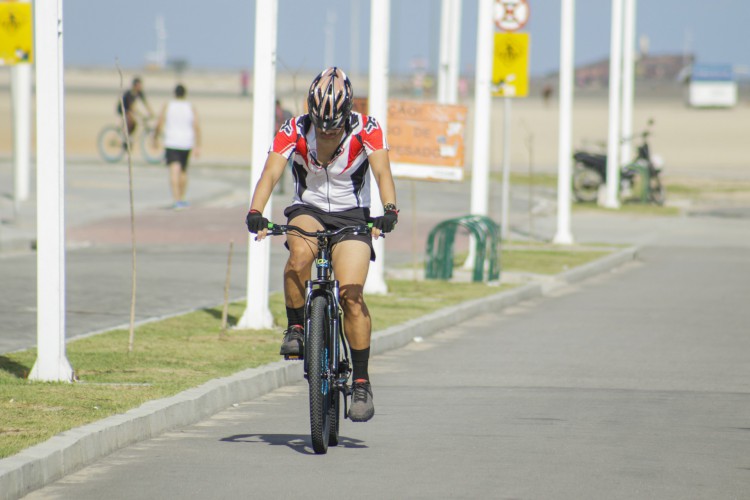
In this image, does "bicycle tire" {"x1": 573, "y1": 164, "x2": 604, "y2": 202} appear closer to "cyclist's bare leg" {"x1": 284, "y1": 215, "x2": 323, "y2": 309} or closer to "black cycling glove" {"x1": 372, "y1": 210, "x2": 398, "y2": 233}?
"cyclist's bare leg" {"x1": 284, "y1": 215, "x2": 323, "y2": 309}

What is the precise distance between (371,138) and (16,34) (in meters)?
13.9

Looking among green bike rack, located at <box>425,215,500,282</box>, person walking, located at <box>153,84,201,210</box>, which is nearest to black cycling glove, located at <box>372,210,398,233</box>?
green bike rack, located at <box>425,215,500,282</box>

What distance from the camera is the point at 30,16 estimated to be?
21172 mm

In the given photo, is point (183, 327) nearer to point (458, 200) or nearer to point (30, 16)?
point (30, 16)

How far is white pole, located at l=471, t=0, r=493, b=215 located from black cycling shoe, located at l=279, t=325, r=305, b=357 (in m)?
10.7

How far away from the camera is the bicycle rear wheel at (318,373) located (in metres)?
7.93

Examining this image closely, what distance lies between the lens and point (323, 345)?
805cm

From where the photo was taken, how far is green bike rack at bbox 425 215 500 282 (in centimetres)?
1769

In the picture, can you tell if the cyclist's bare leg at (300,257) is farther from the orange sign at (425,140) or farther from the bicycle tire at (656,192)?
the bicycle tire at (656,192)

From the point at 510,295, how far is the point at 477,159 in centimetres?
282

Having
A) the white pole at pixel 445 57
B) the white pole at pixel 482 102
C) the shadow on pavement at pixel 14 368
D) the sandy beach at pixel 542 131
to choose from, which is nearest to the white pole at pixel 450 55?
the white pole at pixel 445 57

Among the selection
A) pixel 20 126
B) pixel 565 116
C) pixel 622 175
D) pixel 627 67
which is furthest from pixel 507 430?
pixel 627 67

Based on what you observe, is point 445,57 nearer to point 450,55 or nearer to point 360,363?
point 450,55

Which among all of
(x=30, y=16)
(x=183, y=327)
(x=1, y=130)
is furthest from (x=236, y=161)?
(x=183, y=327)
